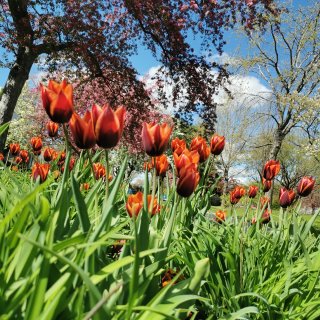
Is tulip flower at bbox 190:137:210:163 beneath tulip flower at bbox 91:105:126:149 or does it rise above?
above

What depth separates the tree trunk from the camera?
10867 mm

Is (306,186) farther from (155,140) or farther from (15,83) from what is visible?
(15,83)

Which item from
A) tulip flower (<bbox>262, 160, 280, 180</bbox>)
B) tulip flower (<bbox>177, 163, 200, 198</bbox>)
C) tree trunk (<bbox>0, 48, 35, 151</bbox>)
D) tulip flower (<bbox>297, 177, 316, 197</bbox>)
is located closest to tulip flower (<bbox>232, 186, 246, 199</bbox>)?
tulip flower (<bbox>262, 160, 280, 180</bbox>)

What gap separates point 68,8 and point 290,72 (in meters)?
15.0

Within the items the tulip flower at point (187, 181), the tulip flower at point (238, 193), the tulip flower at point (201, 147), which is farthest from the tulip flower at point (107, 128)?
the tulip flower at point (238, 193)

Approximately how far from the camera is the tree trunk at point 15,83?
35.7 ft

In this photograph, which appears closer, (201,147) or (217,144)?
(201,147)

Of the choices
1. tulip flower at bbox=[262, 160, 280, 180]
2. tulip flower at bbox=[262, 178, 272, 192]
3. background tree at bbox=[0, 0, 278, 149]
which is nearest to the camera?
tulip flower at bbox=[262, 160, 280, 180]

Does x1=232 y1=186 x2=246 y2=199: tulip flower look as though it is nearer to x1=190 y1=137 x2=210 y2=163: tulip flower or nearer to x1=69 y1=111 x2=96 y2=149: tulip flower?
x1=190 y1=137 x2=210 y2=163: tulip flower

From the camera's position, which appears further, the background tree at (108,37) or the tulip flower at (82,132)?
the background tree at (108,37)

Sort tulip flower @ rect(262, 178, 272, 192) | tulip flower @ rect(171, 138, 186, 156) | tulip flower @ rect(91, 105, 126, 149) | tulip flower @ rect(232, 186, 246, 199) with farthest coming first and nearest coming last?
tulip flower @ rect(232, 186, 246, 199) < tulip flower @ rect(262, 178, 272, 192) < tulip flower @ rect(171, 138, 186, 156) < tulip flower @ rect(91, 105, 126, 149)

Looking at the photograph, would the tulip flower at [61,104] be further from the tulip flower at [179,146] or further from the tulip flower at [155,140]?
the tulip flower at [179,146]

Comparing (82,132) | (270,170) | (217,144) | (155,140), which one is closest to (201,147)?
(217,144)

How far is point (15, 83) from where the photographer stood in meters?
11.2
